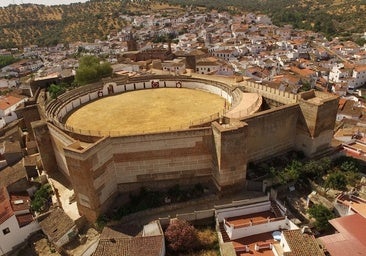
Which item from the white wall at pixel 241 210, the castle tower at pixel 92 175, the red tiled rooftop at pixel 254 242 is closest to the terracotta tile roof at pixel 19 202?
the castle tower at pixel 92 175

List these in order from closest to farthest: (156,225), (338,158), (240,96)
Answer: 1. (156,225)
2. (338,158)
3. (240,96)

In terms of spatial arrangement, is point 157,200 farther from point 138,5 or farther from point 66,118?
point 138,5

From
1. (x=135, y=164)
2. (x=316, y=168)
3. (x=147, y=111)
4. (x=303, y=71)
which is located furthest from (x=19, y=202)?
(x=303, y=71)

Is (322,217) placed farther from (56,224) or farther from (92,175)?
(56,224)

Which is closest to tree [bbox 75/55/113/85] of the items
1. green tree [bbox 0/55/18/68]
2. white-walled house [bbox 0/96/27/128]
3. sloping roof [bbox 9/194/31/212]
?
white-walled house [bbox 0/96/27/128]

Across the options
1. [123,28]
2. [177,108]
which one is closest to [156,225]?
[177,108]

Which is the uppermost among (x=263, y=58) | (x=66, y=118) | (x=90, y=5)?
(x=90, y=5)
